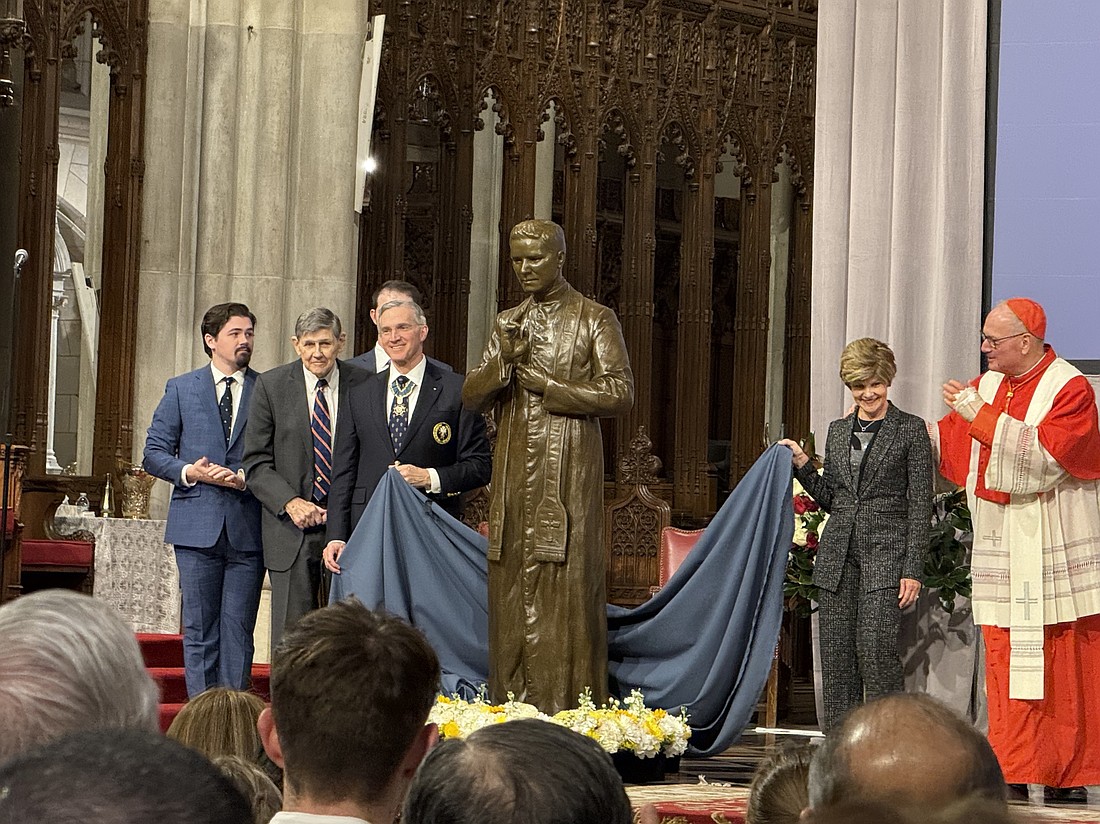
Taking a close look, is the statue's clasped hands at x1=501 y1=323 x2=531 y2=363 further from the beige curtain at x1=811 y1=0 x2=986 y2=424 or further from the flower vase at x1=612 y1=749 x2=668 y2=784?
the beige curtain at x1=811 y1=0 x2=986 y2=424

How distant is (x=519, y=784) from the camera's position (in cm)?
156

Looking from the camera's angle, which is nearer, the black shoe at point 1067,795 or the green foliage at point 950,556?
the black shoe at point 1067,795

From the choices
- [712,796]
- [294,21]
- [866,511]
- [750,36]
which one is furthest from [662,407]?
[712,796]

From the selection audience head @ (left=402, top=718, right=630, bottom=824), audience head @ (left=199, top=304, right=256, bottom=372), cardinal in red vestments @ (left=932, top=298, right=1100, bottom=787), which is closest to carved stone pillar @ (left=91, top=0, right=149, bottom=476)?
audience head @ (left=199, top=304, right=256, bottom=372)

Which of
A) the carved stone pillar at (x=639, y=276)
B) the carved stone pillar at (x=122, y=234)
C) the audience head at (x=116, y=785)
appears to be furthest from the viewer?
the carved stone pillar at (x=639, y=276)

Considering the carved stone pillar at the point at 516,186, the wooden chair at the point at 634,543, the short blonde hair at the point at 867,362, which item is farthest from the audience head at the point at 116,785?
the carved stone pillar at the point at 516,186

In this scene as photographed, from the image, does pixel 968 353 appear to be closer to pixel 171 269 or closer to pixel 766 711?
pixel 766 711

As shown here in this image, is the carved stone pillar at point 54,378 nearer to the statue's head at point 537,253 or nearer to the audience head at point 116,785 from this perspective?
the statue's head at point 537,253

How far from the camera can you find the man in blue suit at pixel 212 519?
6.38 m

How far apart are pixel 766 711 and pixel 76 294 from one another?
29.4 feet

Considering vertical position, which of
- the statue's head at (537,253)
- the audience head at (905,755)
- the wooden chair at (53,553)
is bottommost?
the wooden chair at (53,553)

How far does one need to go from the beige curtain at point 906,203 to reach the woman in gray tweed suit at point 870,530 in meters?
0.84

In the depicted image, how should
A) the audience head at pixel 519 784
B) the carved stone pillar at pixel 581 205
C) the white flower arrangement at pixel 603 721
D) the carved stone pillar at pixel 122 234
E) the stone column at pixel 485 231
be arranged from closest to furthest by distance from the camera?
the audience head at pixel 519 784
the white flower arrangement at pixel 603 721
the carved stone pillar at pixel 122 234
the carved stone pillar at pixel 581 205
the stone column at pixel 485 231

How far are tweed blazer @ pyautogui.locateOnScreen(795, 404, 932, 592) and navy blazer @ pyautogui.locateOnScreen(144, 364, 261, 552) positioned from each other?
2.15 m
